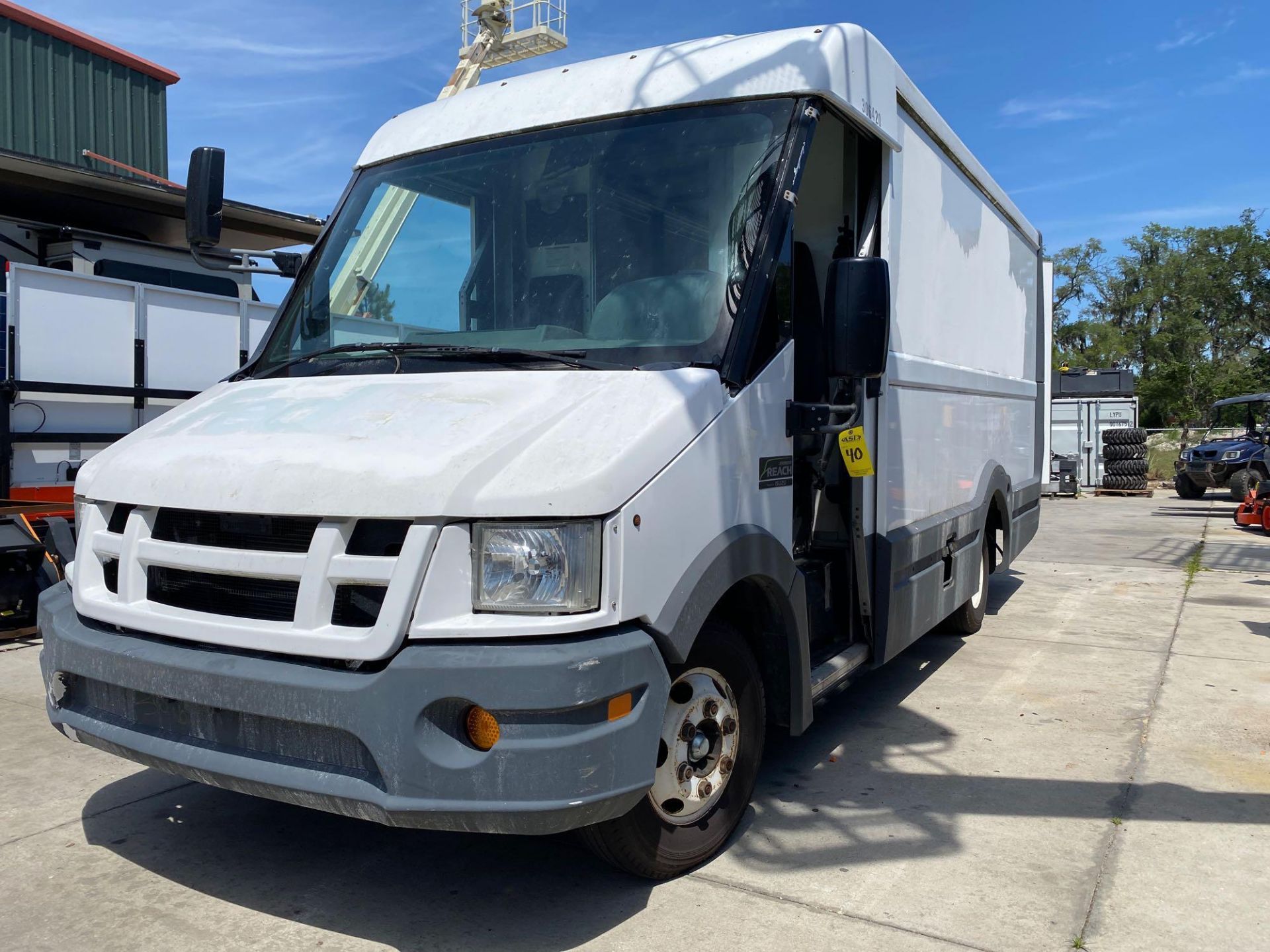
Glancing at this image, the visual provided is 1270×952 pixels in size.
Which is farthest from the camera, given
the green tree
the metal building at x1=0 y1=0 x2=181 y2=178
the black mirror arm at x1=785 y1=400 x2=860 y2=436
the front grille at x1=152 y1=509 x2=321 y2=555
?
the green tree

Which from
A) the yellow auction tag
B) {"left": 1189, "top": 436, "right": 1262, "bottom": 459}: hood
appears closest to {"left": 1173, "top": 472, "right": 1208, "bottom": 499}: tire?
{"left": 1189, "top": 436, "right": 1262, "bottom": 459}: hood

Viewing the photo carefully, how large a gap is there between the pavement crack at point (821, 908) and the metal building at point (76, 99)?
11.8m

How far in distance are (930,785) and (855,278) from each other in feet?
7.14

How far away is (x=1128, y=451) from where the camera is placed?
23.6 meters

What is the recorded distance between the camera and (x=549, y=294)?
153 inches

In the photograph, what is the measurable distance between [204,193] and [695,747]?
311 cm

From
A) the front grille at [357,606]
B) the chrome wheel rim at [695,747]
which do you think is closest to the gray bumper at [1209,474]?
the chrome wheel rim at [695,747]

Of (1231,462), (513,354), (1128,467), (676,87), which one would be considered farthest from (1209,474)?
(513,354)

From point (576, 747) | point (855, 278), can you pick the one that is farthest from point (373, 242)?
point (576, 747)

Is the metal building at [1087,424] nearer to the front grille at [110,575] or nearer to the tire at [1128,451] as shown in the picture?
the tire at [1128,451]

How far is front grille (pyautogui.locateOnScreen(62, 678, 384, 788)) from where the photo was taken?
286 cm

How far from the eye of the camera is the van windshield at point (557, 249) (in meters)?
3.62

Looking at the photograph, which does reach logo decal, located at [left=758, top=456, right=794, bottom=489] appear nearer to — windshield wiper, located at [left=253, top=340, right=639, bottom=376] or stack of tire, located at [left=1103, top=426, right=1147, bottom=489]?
windshield wiper, located at [left=253, top=340, right=639, bottom=376]

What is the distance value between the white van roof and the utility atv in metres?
18.0
